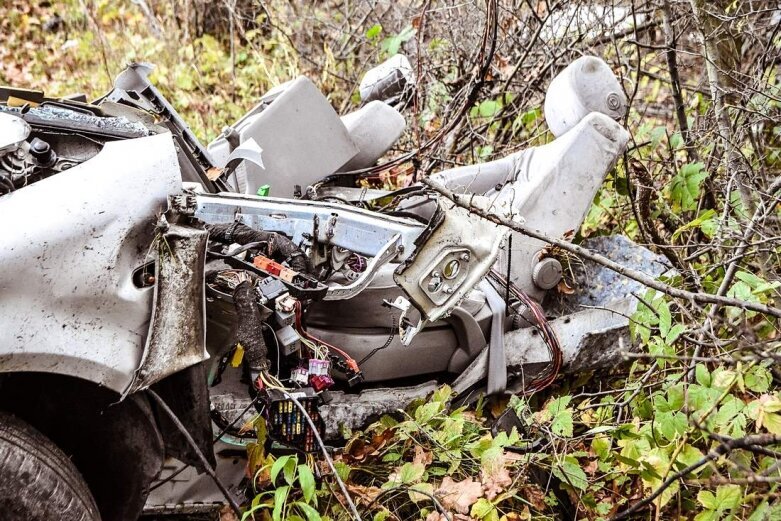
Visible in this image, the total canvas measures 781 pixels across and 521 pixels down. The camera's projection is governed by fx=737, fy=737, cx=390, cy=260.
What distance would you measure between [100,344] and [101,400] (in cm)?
25

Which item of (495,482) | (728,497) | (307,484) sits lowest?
(495,482)

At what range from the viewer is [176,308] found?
1971mm

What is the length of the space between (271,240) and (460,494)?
1.04 m

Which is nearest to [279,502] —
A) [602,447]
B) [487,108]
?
[602,447]

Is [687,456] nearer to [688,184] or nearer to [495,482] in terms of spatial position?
[495,482]

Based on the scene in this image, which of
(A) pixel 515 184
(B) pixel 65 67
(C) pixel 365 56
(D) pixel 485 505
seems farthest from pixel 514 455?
(B) pixel 65 67

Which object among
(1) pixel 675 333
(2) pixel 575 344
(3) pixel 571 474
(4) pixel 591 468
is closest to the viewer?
(1) pixel 675 333

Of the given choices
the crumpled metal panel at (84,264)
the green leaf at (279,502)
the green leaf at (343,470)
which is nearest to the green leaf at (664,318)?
the green leaf at (343,470)

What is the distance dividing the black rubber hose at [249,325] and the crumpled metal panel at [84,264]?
1.01 ft

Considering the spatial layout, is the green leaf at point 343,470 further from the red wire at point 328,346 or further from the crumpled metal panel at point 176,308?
the crumpled metal panel at point 176,308

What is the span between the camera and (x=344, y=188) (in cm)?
335

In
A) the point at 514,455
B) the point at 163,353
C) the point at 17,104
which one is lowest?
the point at 514,455

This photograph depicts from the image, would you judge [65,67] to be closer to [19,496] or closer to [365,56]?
[365,56]

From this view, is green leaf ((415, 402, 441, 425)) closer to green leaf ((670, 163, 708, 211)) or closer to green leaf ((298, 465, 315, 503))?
green leaf ((298, 465, 315, 503))
